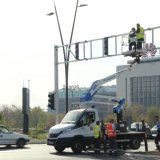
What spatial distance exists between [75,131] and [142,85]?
115415mm

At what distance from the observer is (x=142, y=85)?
13975 cm

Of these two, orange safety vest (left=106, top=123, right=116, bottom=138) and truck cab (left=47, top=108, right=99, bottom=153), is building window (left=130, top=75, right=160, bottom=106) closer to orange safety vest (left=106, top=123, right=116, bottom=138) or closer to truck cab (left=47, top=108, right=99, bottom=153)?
truck cab (left=47, top=108, right=99, bottom=153)

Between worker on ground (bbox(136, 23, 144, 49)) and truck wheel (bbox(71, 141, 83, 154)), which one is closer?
worker on ground (bbox(136, 23, 144, 49))

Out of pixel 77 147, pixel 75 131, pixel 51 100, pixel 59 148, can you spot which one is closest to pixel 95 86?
pixel 75 131

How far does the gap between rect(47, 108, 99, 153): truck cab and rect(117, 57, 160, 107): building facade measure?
108 metres

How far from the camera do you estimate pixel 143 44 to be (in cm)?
2605

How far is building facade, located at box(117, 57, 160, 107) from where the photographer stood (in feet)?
447

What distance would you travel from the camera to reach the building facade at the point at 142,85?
13612cm

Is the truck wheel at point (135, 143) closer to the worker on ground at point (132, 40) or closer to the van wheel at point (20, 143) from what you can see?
the worker on ground at point (132, 40)

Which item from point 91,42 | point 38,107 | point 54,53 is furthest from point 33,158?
point 38,107

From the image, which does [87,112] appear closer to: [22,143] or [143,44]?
[143,44]

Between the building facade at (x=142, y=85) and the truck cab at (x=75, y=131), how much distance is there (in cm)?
10788

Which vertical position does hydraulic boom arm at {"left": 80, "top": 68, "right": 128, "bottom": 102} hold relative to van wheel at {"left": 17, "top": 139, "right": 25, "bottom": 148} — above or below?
above

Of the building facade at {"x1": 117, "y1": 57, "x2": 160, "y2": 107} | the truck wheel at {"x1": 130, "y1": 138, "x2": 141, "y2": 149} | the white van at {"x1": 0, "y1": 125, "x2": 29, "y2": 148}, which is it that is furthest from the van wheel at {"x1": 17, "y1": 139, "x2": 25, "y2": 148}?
the building facade at {"x1": 117, "y1": 57, "x2": 160, "y2": 107}
